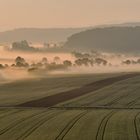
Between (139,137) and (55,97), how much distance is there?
34.5 m

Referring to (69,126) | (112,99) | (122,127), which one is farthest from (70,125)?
(112,99)

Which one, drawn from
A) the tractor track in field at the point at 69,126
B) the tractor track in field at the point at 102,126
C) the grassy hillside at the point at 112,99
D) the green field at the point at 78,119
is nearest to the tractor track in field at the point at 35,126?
the green field at the point at 78,119

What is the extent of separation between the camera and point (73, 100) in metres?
61.8

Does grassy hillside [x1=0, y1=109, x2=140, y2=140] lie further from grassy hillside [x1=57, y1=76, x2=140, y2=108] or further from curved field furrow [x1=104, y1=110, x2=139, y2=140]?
grassy hillside [x1=57, y1=76, x2=140, y2=108]

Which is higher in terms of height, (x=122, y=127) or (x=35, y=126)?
(x=35, y=126)

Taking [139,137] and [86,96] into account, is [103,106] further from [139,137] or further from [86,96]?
[139,137]

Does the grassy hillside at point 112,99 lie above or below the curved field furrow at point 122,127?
above

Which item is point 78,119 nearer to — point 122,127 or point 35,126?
point 35,126

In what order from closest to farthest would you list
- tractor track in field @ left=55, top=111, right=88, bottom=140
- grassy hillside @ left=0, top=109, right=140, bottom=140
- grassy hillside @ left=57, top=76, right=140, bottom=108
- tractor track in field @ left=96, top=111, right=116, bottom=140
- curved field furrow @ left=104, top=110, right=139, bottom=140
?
curved field furrow @ left=104, top=110, right=139, bottom=140 < tractor track in field @ left=96, top=111, right=116, bottom=140 < grassy hillside @ left=0, top=109, right=140, bottom=140 < tractor track in field @ left=55, top=111, right=88, bottom=140 < grassy hillside @ left=57, top=76, right=140, bottom=108

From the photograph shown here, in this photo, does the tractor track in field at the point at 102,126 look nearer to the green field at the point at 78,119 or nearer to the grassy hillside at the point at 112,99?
the green field at the point at 78,119

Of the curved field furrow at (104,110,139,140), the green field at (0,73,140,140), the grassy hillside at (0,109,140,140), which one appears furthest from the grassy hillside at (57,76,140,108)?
the curved field furrow at (104,110,139,140)

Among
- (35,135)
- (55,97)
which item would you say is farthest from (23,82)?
(35,135)

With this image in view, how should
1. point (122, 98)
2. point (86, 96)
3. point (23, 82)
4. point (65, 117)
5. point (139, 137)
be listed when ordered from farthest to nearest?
point (23, 82) → point (86, 96) → point (122, 98) → point (65, 117) → point (139, 137)

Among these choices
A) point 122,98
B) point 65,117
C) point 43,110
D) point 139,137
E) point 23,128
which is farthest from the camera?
point 122,98
